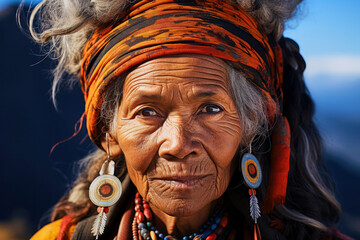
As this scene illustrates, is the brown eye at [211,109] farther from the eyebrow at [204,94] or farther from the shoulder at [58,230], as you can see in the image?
the shoulder at [58,230]

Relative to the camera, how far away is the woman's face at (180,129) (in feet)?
5.28

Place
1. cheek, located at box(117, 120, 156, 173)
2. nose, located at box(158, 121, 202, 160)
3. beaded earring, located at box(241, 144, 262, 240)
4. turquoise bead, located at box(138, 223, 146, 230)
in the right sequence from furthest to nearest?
turquoise bead, located at box(138, 223, 146, 230), beaded earring, located at box(241, 144, 262, 240), cheek, located at box(117, 120, 156, 173), nose, located at box(158, 121, 202, 160)

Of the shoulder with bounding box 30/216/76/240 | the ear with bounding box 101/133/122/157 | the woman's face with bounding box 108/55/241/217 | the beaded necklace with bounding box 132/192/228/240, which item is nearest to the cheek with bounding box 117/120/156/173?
the woman's face with bounding box 108/55/241/217

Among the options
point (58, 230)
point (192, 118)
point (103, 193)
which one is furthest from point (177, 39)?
point (58, 230)

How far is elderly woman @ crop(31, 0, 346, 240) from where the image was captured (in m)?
1.62

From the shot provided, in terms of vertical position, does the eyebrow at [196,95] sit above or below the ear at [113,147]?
above

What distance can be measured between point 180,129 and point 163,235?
2.32 feet

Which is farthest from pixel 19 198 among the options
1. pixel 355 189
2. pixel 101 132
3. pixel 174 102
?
pixel 355 189

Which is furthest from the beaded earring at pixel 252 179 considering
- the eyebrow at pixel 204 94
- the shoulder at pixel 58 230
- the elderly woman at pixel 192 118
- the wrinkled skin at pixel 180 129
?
the shoulder at pixel 58 230

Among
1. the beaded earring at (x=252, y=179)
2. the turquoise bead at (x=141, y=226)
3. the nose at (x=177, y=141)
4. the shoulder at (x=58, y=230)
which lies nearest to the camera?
the nose at (x=177, y=141)

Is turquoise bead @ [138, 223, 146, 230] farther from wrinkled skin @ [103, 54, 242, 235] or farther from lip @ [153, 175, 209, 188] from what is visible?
lip @ [153, 175, 209, 188]

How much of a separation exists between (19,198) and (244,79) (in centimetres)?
321

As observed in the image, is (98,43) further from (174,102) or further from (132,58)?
(174,102)

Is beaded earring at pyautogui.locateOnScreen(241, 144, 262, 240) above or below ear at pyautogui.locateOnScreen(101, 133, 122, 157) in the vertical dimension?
below
